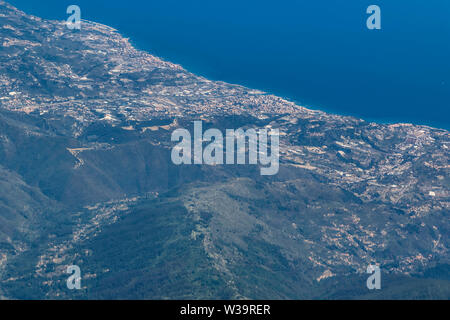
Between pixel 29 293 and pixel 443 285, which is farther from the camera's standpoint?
pixel 29 293

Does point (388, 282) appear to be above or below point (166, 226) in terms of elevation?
below

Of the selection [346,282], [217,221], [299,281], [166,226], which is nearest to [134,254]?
[166,226]

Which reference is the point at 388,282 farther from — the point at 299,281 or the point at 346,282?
the point at 299,281
